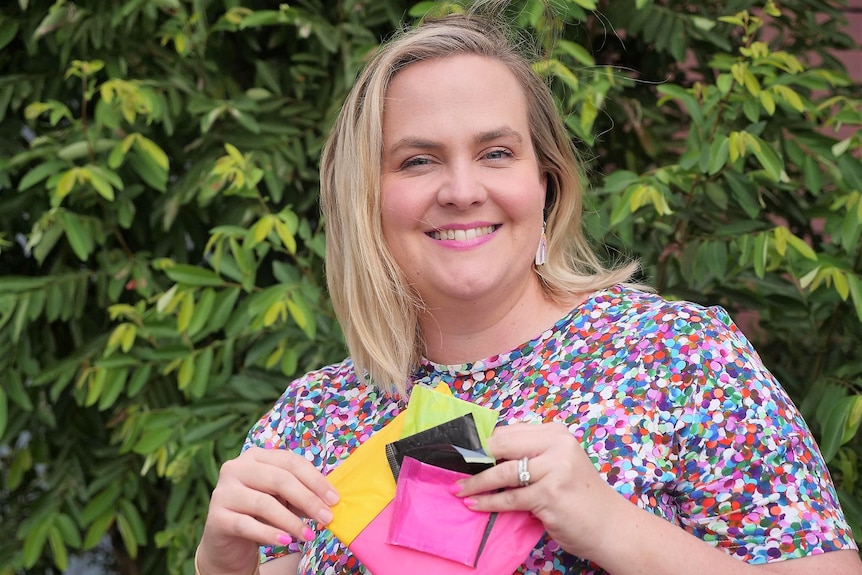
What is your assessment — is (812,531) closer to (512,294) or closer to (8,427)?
(512,294)

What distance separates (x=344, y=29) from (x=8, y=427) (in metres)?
1.30

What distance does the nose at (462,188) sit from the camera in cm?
163

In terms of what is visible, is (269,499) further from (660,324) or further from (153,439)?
(153,439)

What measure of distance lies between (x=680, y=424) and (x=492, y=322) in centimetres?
39

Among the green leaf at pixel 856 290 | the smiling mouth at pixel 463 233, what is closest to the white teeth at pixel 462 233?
the smiling mouth at pixel 463 233

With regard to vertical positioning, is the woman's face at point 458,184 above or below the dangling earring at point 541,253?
above

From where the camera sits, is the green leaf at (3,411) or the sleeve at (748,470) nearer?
the sleeve at (748,470)

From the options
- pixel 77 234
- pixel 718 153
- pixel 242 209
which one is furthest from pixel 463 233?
pixel 77 234

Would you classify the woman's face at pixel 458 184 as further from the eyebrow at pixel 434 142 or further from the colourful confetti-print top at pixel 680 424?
the colourful confetti-print top at pixel 680 424

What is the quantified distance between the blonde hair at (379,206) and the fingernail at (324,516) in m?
0.37

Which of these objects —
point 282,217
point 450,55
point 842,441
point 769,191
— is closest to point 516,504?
point 450,55

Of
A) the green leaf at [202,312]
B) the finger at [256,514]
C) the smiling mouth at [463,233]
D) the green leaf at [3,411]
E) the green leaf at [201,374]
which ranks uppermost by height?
the smiling mouth at [463,233]

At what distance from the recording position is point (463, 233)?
1.65 metres

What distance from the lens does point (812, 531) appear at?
1.41m
